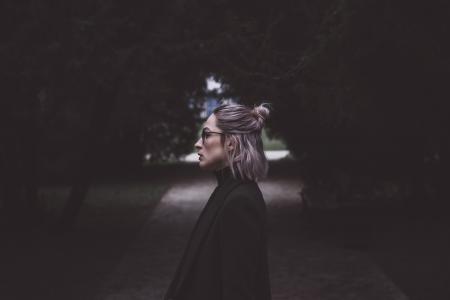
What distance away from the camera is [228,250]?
295 centimetres

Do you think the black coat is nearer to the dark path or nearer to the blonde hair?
the blonde hair

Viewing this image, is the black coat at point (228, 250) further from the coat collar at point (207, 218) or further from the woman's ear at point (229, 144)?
the woman's ear at point (229, 144)

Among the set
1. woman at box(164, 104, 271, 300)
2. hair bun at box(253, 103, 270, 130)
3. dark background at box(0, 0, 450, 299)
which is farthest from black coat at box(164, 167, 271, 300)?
dark background at box(0, 0, 450, 299)

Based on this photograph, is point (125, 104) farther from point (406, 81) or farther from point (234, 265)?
point (234, 265)

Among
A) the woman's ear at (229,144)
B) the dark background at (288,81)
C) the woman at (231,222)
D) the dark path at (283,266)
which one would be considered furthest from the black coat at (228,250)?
the dark path at (283,266)

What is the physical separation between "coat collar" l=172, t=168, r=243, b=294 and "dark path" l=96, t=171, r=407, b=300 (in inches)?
203

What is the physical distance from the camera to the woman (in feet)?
9.66

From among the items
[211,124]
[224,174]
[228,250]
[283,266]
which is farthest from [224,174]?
[283,266]

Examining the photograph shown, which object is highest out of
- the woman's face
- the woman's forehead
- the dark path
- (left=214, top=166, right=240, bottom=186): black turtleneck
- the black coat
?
the woman's forehead

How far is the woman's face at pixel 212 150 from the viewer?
3068 millimetres

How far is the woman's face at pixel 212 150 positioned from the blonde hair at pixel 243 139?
0.03m

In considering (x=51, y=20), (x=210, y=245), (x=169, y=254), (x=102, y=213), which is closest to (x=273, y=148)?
(x=102, y=213)

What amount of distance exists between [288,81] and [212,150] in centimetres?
576

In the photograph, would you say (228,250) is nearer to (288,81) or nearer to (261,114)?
(261,114)
